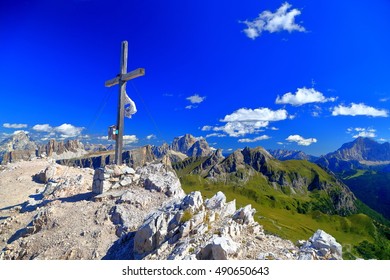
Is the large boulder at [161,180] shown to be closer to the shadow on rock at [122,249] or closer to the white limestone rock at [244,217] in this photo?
the shadow on rock at [122,249]

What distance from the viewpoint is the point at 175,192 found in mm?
19891

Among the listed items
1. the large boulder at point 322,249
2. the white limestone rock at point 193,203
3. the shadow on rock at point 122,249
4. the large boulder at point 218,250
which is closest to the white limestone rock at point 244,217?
the white limestone rock at point 193,203

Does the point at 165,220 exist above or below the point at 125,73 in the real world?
below

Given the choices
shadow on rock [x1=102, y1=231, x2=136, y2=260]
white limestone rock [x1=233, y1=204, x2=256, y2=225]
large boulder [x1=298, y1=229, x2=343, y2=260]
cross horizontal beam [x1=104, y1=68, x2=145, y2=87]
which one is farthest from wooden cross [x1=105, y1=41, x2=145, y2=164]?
large boulder [x1=298, y1=229, x2=343, y2=260]

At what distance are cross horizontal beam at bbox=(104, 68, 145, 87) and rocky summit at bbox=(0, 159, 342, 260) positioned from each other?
19.4 feet

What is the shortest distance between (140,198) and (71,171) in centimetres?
1508

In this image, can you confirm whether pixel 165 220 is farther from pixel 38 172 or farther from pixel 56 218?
pixel 38 172

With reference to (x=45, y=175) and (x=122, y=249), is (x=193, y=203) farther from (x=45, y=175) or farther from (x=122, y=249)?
(x=45, y=175)

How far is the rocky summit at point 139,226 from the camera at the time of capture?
11461mm

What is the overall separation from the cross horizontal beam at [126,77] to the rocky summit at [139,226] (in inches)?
233

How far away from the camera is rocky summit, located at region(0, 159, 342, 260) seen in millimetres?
11461

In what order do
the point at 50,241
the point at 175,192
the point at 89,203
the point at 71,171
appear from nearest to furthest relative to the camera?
1. the point at 50,241
2. the point at 89,203
3. the point at 175,192
4. the point at 71,171
